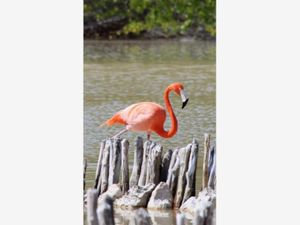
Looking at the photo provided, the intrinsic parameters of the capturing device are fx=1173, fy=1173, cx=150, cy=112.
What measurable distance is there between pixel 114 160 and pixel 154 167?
238 millimetres

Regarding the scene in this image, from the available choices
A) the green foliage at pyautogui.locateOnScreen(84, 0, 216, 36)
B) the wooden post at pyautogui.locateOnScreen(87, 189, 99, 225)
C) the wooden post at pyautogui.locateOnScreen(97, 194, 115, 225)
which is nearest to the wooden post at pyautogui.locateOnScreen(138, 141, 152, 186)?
the wooden post at pyautogui.locateOnScreen(87, 189, 99, 225)

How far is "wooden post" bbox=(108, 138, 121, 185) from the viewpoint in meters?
6.60

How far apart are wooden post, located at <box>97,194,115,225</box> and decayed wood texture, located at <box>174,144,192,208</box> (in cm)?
160

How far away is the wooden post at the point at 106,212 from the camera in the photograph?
485 centimetres

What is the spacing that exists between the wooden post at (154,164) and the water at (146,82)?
0.27 meters

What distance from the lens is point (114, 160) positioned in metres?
6.60

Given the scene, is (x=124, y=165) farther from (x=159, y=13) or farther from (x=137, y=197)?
(x=159, y=13)

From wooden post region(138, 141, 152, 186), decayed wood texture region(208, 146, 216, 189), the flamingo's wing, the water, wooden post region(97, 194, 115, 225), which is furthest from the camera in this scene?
the water

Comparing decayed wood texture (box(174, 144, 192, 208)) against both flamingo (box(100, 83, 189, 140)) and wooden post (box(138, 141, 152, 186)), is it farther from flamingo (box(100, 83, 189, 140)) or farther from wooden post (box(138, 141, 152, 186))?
flamingo (box(100, 83, 189, 140))

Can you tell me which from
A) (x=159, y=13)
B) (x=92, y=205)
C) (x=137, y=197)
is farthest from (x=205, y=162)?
(x=159, y=13)

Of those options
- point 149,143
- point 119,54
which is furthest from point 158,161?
point 119,54

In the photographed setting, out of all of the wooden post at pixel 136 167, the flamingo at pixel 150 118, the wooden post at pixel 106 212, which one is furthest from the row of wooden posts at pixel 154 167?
the wooden post at pixel 106 212

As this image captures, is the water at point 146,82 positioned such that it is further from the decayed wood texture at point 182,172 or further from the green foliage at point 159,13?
the green foliage at point 159,13

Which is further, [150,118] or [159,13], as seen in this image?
[159,13]
